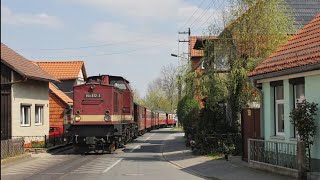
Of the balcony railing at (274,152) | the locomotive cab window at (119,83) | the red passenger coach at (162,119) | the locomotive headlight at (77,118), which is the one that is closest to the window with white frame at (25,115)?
the locomotive headlight at (77,118)

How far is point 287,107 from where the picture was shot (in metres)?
14.4

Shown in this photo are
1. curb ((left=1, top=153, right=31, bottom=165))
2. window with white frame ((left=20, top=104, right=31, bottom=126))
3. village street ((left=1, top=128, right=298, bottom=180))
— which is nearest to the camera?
village street ((left=1, top=128, right=298, bottom=180))

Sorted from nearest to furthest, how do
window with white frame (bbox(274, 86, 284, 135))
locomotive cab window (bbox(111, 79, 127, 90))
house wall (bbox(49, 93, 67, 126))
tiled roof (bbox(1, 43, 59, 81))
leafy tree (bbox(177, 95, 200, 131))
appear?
window with white frame (bbox(274, 86, 284, 135)) → tiled roof (bbox(1, 43, 59, 81)) → locomotive cab window (bbox(111, 79, 127, 90)) → leafy tree (bbox(177, 95, 200, 131)) → house wall (bbox(49, 93, 67, 126))

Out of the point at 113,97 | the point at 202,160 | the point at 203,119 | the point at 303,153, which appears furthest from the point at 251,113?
the point at 113,97

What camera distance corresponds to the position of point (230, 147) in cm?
2161

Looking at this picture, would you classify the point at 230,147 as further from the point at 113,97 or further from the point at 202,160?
the point at 113,97

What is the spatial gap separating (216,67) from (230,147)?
12.9 ft

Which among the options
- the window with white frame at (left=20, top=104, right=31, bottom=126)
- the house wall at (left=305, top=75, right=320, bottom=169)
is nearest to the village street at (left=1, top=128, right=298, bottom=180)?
the house wall at (left=305, top=75, right=320, bottom=169)

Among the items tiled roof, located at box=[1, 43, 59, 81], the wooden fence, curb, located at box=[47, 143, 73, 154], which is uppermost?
tiled roof, located at box=[1, 43, 59, 81]

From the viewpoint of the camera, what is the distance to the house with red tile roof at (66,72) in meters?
41.0

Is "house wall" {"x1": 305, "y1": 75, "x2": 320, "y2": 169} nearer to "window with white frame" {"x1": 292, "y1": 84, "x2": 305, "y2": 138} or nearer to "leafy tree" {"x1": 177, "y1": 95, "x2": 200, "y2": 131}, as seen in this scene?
"window with white frame" {"x1": 292, "y1": 84, "x2": 305, "y2": 138}

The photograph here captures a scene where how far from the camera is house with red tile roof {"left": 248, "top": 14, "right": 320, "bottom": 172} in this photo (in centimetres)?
1288

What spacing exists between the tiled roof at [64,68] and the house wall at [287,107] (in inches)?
1072

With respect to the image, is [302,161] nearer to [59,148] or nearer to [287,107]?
[287,107]
